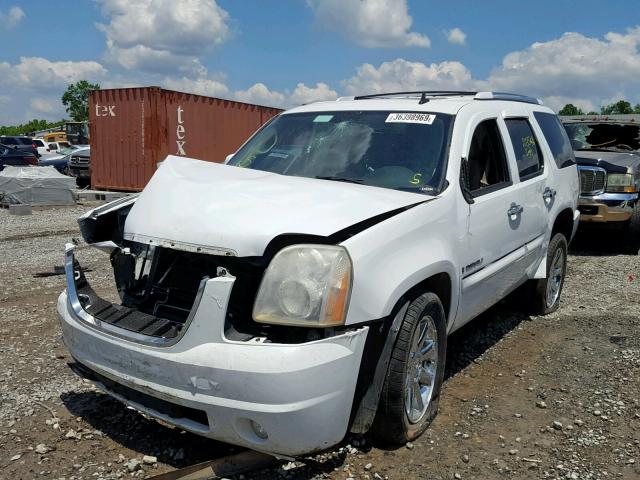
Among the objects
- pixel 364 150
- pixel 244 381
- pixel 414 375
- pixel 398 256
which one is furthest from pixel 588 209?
pixel 244 381

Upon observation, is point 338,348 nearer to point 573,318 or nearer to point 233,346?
point 233,346

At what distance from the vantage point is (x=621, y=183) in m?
8.37

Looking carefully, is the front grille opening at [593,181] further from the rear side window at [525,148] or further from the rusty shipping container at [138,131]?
the rusty shipping container at [138,131]

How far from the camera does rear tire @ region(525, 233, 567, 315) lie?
5414 mm

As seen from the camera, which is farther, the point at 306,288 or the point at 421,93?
the point at 421,93

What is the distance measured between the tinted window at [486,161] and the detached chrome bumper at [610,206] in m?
4.71

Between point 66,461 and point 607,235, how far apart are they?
907 cm

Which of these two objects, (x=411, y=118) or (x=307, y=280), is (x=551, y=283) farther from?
(x=307, y=280)

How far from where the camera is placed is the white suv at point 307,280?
2.56 metres

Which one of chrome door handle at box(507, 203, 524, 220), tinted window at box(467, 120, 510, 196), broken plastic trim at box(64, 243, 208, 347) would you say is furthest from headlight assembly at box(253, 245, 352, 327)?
chrome door handle at box(507, 203, 524, 220)

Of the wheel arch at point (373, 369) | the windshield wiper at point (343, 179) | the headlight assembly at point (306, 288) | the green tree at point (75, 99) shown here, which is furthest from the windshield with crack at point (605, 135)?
the green tree at point (75, 99)

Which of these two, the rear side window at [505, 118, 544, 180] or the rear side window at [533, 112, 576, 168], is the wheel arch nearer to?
the rear side window at [505, 118, 544, 180]

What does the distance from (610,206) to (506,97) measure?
14.1 ft

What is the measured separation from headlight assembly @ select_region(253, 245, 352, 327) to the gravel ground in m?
0.87
